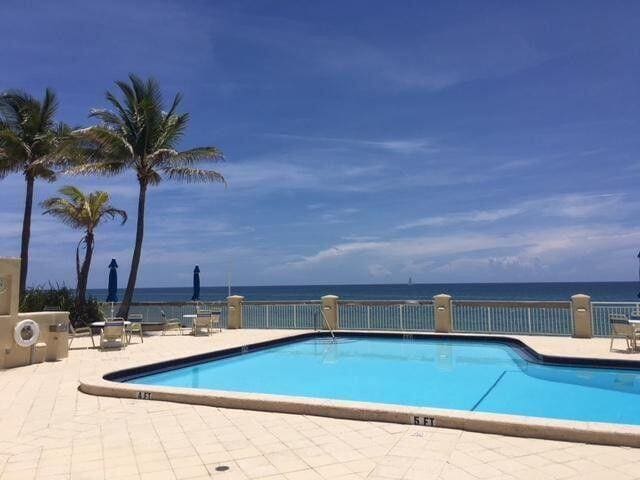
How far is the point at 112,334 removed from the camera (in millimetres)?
12656

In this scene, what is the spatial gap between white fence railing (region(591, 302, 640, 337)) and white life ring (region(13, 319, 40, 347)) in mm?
12430

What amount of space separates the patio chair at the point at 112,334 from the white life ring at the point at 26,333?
2.26 m

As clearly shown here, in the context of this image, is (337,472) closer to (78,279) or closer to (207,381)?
(207,381)

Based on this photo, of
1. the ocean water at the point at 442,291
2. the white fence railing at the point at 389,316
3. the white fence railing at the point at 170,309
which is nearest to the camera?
the white fence railing at the point at 389,316

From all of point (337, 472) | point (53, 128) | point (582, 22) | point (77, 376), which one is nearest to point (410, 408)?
point (337, 472)

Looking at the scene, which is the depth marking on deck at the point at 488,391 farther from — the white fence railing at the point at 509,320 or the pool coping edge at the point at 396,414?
the white fence railing at the point at 509,320

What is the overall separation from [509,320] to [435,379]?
5581 millimetres

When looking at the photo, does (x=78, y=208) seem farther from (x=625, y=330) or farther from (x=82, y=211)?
(x=625, y=330)

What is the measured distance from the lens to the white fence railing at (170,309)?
59.6 feet

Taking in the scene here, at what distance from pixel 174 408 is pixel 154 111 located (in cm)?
1375

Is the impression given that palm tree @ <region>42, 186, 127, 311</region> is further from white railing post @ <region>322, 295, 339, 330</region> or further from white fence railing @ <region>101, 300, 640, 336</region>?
white railing post @ <region>322, 295, 339, 330</region>

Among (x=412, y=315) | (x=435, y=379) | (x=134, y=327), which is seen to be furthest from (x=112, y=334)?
(x=412, y=315)

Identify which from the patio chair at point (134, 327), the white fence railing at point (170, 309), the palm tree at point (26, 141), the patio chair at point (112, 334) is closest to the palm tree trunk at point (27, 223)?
the palm tree at point (26, 141)

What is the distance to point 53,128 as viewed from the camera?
17.9m
